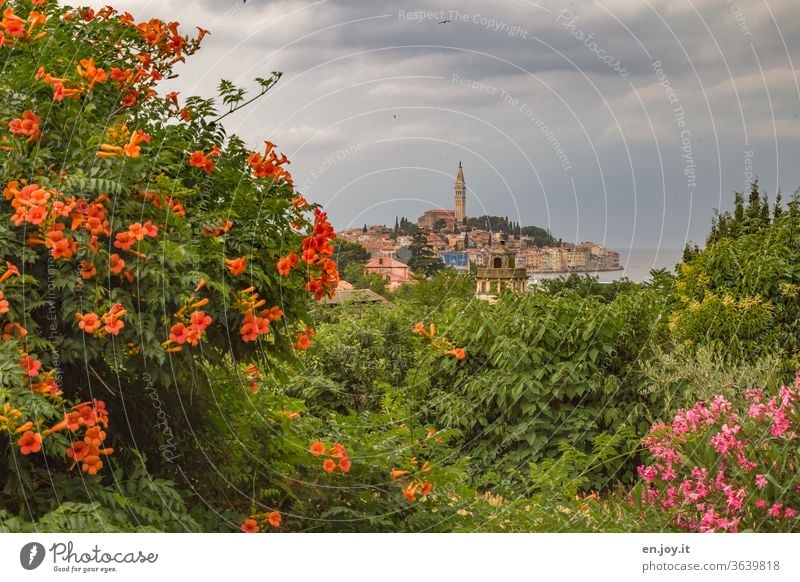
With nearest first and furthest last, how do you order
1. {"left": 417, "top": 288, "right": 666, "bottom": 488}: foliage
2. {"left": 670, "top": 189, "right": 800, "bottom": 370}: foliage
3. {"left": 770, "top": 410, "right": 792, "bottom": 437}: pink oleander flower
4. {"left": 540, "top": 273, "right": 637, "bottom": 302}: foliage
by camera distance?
{"left": 770, "top": 410, "right": 792, "bottom": 437}: pink oleander flower, {"left": 670, "top": 189, "right": 800, "bottom": 370}: foliage, {"left": 417, "top": 288, "right": 666, "bottom": 488}: foliage, {"left": 540, "top": 273, "right": 637, "bottom": 302}: foliage

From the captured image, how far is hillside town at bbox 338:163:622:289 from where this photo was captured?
4707mm

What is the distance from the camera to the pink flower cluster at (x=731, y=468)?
4098 mm

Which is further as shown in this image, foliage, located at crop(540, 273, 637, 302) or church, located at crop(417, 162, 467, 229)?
foliage, located at crop(540, 273, 637, 302)

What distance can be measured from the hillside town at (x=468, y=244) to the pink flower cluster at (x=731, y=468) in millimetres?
1046

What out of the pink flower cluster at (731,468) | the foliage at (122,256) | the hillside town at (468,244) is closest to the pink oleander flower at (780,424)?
the pink flower cluster at (731,468)

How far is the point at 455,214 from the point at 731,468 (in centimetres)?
188

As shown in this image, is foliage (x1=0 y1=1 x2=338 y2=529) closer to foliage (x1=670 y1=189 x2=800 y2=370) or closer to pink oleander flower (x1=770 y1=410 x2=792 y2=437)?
pink oleander flower (x1=770 y1=410 x2=792 y2=437)

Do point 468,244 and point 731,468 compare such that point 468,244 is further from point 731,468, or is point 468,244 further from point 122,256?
point 122,256

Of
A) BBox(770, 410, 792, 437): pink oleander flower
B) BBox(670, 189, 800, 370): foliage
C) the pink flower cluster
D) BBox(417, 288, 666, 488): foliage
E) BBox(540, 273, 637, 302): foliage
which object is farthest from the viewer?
BBox(540, 273, 637, 302): foliage

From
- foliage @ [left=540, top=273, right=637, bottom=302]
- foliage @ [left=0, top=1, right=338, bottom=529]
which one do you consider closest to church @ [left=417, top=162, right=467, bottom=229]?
foliage @ [left=0, top=1, right=338, bottom=529]

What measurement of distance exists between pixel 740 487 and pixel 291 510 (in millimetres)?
2125

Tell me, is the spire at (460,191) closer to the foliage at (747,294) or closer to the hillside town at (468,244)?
the hillside town at (468,244)

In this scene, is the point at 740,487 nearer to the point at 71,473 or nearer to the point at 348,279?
the point at 348,279

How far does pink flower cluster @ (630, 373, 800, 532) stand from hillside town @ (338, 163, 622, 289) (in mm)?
1046
